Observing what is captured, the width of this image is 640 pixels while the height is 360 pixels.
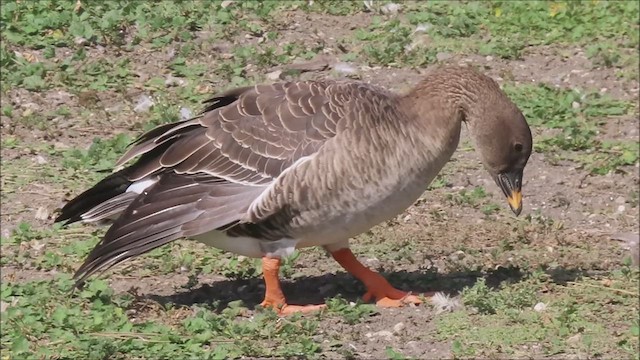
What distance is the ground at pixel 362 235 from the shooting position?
6.38m

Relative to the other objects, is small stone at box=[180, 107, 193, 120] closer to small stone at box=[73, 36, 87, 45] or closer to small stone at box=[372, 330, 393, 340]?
small stone at box=[73, 36, 87, 45]

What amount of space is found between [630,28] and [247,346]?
251 inches

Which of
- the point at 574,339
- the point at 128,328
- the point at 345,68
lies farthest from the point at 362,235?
the point at 345,68

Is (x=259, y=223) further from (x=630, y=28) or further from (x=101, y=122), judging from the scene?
(x=630, y=28)

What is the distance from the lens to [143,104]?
940 cm

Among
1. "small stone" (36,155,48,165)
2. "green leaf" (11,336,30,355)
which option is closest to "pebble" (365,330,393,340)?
"green leaf" (11,336,30,355)

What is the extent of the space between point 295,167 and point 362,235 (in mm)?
1608

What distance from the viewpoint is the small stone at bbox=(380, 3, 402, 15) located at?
36.3ft

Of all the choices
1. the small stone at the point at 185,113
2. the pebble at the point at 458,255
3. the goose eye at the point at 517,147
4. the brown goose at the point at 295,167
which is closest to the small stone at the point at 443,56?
the small stone at the point at 185,113

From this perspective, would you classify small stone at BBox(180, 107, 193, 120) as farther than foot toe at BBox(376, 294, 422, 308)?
Yes

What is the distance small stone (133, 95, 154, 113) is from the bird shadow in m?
2.51

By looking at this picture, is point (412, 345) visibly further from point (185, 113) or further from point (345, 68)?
point (345, 68)

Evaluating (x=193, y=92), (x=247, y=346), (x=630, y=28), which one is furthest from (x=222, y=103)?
(x=630, y=28)

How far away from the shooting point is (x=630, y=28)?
11.2 meters
